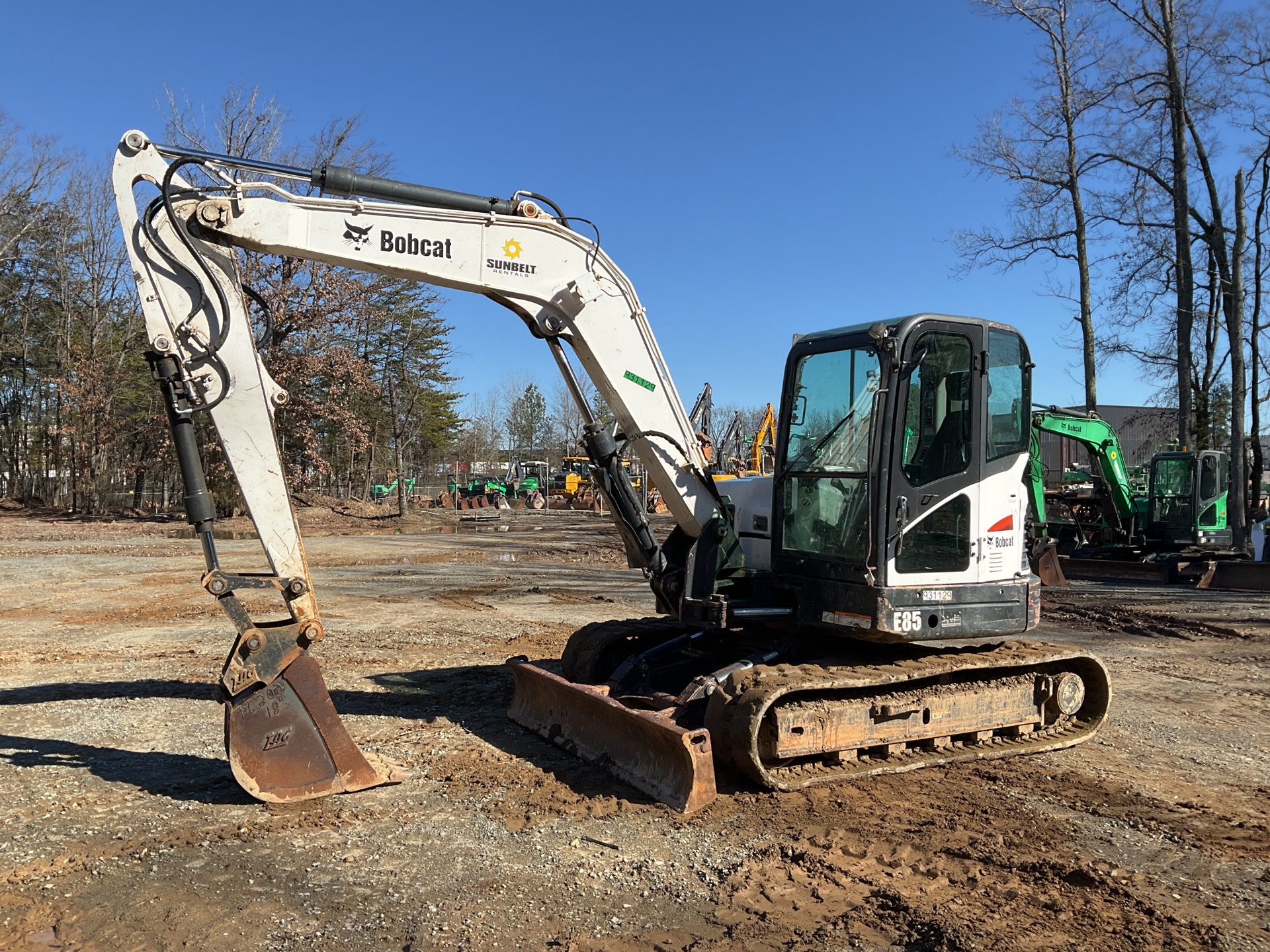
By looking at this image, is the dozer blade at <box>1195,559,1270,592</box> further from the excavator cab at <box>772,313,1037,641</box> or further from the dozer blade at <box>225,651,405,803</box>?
the dozer blade at <box>225,651,405,803</box>

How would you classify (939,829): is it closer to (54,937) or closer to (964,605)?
(964,605)

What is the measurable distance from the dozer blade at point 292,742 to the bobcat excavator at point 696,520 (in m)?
0.01

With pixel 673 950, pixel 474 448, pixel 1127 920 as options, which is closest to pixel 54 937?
pixel 673 950

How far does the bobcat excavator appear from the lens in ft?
17.5

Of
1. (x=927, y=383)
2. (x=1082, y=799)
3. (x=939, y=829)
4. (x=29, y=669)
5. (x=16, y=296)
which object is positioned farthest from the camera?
(x=16, y=296)

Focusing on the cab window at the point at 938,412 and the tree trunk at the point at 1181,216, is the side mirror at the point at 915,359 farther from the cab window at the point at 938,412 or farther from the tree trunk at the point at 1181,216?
the tree trunk at the point at 1181,216

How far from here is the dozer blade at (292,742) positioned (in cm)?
516

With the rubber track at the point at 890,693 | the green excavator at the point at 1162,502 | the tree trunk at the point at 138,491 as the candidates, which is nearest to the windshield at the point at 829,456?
the rubber track at the point at 890,693

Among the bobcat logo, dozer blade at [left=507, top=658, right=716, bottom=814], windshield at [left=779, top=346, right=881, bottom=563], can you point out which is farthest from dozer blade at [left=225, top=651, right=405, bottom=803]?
windshield at [left=779, top=346, right=881, bottom=563]

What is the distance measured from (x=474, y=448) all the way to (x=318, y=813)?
51761 mm

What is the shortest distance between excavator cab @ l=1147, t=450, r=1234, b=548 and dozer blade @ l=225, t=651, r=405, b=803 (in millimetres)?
17516

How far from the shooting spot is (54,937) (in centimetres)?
375

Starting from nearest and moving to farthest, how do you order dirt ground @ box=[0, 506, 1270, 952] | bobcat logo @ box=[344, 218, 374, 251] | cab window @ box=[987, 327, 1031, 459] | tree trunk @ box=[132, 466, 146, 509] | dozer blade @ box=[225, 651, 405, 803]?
dirt ground @ box=[0, 506, 1270, 952] < dozer blade @ box=[225, 651, 405, 803] < bobcat logo @ box=[344, 218, 374, 251] < cab window @ box=[987, 327, 1031, 459] < tree trunk @ box=[132, 466, 146, 509]

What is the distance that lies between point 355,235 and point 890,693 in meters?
4.36
